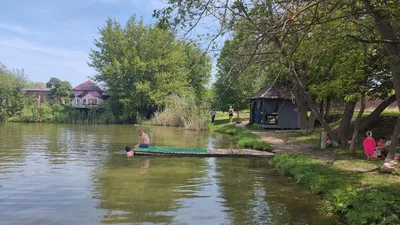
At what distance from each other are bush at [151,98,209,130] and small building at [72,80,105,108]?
15211 millimetres

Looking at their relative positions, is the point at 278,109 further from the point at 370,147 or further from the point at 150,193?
the point at 150,193

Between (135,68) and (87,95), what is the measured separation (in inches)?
400

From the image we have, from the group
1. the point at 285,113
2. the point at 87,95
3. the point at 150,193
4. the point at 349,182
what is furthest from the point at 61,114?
the point at 349,182

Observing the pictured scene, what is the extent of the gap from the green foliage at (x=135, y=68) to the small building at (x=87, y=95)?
3848 millimetres

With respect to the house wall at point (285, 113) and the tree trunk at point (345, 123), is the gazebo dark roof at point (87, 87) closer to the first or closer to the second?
the house wall at point (285, 113)

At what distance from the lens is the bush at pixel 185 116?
32.2m

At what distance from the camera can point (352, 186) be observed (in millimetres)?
8633

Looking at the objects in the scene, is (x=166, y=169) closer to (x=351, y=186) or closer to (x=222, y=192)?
(x=222, y=192)

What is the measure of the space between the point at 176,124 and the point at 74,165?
23369 millimetres

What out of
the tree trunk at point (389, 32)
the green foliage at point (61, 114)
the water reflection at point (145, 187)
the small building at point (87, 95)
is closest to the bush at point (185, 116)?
the green foliage at point (61, 114)

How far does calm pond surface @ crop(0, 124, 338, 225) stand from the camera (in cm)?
728

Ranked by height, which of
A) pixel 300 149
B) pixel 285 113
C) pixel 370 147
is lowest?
pixel 300 149

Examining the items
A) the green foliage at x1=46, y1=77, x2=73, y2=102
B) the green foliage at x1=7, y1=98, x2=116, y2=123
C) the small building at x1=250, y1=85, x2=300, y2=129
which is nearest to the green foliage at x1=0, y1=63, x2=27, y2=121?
the green foliage at x1=7, y1=98, x2=116, y2=123

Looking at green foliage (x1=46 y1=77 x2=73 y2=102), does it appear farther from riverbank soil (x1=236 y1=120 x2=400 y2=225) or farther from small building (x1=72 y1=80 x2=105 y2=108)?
riverbank soil (x1=236 y1=120 x2=400 y2=225)
